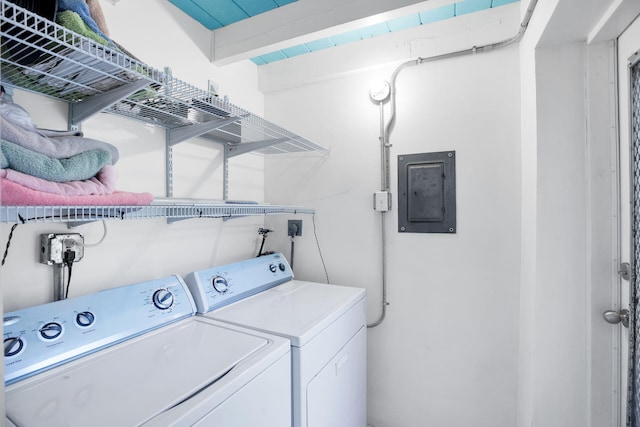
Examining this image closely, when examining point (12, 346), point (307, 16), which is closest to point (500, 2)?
point (307, 16)

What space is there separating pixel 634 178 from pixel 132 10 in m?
2.17

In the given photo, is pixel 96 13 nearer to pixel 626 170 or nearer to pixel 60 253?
pixel 60 253

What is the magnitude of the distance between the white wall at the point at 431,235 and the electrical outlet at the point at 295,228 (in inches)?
1.7

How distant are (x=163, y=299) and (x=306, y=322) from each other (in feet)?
1.94

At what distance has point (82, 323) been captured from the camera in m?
0.98

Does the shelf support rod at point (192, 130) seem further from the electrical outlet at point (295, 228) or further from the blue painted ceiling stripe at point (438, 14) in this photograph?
the blue painted ceiling stripe at point (438, 14)

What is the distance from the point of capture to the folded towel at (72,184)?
2.40 ft

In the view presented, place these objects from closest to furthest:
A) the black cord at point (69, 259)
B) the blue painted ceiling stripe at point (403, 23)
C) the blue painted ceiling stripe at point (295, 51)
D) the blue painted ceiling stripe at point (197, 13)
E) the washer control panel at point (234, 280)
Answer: the black cord at point (69, 259)
the washer control panel at point (234, 280)
the blue painted ceiling stripe at point (197, 13)
the blue painted ceiling stripe at point (403, 23)
the blue painted ceiling stripe at point (295, 51)

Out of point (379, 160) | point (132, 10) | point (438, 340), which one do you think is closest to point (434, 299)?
point (438, 340)

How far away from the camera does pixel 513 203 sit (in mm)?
1598

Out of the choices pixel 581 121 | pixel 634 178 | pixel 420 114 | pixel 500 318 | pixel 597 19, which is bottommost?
pixel 500 318

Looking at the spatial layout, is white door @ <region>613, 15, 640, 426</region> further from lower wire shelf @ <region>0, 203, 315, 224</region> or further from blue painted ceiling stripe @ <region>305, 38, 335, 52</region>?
lower wire shelf @ <region>0, 203, 315, 224</region>

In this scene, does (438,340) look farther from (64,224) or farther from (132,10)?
(132,10)

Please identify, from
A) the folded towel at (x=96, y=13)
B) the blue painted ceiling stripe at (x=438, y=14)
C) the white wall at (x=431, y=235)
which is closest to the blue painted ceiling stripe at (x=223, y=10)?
the white wall at (x=431, y=235)
